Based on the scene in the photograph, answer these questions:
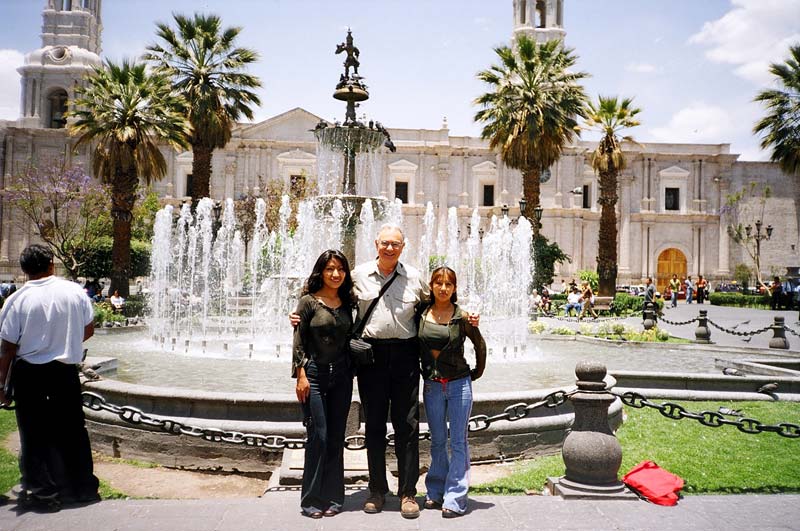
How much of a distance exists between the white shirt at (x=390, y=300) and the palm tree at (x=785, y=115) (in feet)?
88.3

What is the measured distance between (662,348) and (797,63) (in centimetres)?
1878

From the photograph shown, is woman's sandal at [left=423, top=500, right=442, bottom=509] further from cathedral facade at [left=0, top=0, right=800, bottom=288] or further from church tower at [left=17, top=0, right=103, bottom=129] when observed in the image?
church tower at [left=17, top=0, right=103, bottom=129]

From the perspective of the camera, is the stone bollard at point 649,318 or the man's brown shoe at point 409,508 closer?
the man's brown shoe at point 409,508

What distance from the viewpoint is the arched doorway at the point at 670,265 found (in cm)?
4150

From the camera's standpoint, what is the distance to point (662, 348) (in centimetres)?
1284

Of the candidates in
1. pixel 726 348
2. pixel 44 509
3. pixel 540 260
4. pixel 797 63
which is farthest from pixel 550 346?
pixel 797 63

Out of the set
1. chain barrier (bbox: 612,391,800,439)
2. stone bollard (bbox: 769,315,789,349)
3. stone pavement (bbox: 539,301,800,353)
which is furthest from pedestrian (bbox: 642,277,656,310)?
chain barrier (bbox: 612,391,800,439)

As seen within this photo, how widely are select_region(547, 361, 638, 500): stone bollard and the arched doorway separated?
40.5m

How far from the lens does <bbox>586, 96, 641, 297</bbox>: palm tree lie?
82.8 ft

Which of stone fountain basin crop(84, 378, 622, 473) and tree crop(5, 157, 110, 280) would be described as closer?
stone fountain basin crop(84, 378, 622, 473)

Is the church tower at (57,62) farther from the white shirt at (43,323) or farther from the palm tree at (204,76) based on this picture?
the white shirt at (43,323)

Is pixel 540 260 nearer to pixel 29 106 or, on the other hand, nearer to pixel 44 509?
pixel 44 509

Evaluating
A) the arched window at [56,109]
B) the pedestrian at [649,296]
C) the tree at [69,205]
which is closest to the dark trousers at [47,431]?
the pedestrian at [649,296]

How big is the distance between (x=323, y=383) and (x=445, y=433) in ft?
2.54
